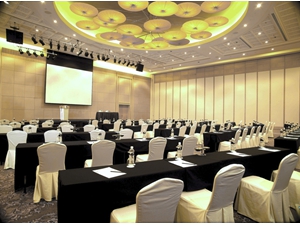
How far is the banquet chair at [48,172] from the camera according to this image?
318 cm

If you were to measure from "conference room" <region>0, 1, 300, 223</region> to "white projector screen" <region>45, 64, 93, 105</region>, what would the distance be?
0.24ft

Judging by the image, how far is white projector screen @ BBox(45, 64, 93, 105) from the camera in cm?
1306

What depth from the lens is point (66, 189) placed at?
1.85m

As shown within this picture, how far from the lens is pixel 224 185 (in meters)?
1.96

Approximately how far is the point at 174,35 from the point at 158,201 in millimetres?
8774

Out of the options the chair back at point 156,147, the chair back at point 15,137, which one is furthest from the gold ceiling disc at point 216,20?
the chair back at point 15,137

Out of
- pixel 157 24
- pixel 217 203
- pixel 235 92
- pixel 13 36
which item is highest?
pixel 157 24

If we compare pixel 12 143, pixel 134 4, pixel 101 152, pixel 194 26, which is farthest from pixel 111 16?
pixel 101 152

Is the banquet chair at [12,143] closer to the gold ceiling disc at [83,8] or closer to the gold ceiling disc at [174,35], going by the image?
the gold ceiling disc at [83,8]

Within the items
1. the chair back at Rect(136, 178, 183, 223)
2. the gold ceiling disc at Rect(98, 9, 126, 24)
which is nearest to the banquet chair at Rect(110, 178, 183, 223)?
the chair back at Rect(136, 178, 183, 223)

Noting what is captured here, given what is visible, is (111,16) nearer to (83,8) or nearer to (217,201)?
(83,8)

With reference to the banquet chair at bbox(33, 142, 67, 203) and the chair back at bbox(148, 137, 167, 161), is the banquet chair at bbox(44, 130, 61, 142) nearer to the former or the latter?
the banquet chair at bbox(33, 142, 67, 203)

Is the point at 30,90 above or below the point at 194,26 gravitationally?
below

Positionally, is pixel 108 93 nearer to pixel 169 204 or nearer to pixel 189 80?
pixel 189 80
